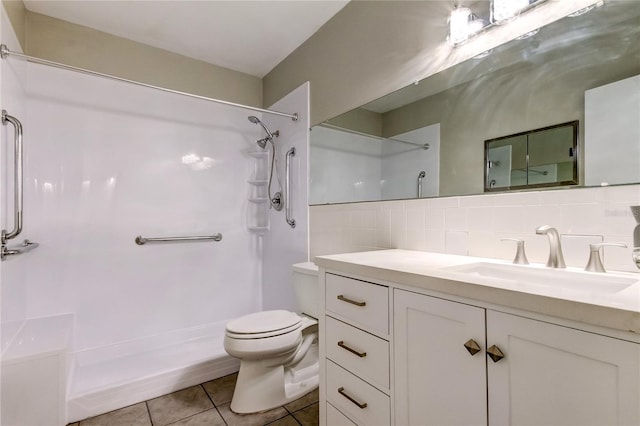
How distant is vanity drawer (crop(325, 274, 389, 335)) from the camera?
1006 millimetres

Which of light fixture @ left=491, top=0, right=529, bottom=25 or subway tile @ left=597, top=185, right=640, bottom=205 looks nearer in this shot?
subway tile @ left=597, top=185, right=640, bottom=205

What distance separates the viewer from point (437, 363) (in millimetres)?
840

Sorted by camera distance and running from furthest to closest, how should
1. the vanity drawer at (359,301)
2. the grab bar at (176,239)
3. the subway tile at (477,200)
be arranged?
the grab bar at (176,239), the subway tile at (477,200), the vanity drawer at (359,301)

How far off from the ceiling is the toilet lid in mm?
1946

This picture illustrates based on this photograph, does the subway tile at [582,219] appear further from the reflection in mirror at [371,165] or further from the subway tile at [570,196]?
the reflection in mirror at [371,165]

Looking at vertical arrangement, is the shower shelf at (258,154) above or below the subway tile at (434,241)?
above

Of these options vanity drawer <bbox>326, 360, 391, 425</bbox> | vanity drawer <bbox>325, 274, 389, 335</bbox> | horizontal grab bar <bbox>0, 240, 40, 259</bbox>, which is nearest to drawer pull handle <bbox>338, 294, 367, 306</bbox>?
vanity drawer <bbox>325, 274, 389, 335</bbox>

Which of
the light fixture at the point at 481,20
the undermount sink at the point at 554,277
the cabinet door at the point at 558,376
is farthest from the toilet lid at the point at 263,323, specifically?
the light fixture at the point at 481,20

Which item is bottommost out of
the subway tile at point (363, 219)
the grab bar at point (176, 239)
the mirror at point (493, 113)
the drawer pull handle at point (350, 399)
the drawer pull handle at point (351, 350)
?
the drawer pull handle at point (350, 399)

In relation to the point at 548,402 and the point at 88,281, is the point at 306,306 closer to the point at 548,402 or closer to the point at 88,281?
the point at 548,402

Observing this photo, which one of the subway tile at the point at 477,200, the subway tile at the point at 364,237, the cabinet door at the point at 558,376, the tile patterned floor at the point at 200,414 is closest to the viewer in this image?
the cabinet door at the point at 558,376

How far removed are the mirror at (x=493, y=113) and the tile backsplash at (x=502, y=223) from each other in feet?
0.17

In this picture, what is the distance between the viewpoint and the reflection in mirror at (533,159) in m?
1.02

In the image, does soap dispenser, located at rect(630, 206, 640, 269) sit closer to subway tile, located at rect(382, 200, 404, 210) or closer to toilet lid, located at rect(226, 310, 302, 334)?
subway tile, located at rect(382, 200, 404, 210)
